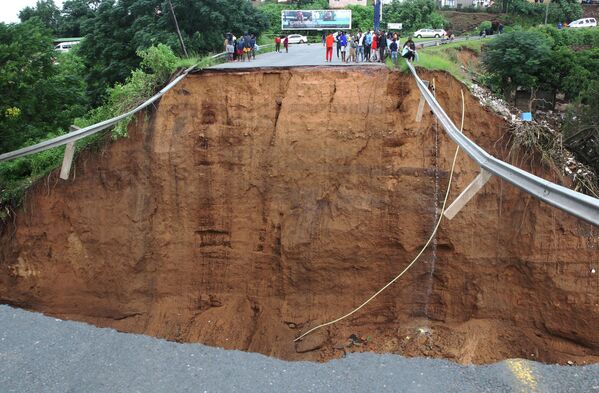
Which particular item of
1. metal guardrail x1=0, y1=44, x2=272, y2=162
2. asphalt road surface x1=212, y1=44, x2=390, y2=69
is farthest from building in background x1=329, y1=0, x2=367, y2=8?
metal guardrail x1=0, y1=44, x2=272, y2=162

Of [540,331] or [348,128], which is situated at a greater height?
[348,128]

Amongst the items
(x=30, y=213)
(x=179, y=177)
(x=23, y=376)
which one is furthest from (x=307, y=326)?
(x=30, y=213)

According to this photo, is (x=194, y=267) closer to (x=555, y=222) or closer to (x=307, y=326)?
(x=307, y=326)

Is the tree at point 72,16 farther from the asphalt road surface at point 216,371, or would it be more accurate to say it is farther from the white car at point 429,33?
the asphalt road surface at point 216,371

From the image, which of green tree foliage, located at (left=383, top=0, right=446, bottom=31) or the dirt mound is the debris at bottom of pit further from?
the dirt mound

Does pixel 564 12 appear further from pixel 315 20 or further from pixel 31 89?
pixel 31 89

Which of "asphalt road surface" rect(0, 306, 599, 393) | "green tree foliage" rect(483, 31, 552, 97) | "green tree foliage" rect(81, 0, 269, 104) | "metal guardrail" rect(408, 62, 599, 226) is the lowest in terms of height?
"asphalt road surface" rect(0, 306, 599, 393)
